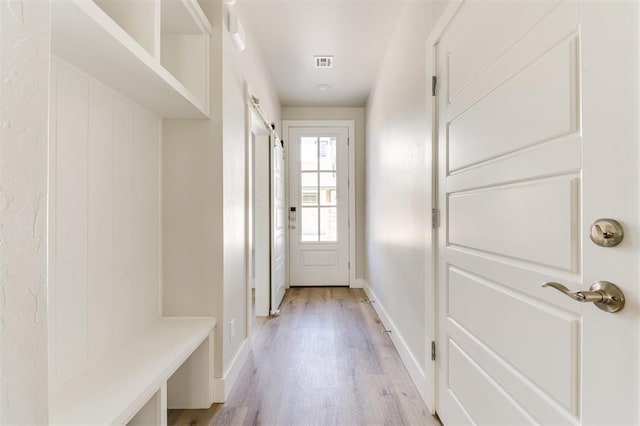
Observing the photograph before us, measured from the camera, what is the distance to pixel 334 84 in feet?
11.9

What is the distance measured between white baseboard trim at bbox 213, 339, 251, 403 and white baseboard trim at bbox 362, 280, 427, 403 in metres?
1.06

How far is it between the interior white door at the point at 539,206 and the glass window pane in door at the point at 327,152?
2.97 meters

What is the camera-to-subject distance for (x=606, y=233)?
1.96 feet

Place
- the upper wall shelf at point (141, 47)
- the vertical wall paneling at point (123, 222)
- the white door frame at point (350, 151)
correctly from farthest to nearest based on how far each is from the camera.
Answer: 1. the white door frame at point (350, 151)
2. the vertical wall paneling at point (123, 222)
3. the upper wall shelf at point (141, 47)

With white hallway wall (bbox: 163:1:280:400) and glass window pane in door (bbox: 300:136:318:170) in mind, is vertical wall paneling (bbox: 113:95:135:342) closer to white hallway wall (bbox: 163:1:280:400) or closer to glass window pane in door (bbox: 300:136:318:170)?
white hallway wall (bbox: 163:1:280:400)

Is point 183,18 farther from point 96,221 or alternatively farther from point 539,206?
point 539,206

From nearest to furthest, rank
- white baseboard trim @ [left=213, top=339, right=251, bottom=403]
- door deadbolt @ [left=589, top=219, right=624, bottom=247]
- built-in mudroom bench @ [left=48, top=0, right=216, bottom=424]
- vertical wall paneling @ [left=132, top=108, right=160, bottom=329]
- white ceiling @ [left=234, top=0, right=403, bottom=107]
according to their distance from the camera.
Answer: door deadbolt @ [left=589, top=219, right=624, bottom=247], built-in mudroom bench @ [left=48, top=0, right=216, bottom=424], vertical wall paneling @ [left=132, top=108, right=160, bottom=329], white baseboard trim @ [left=213, top=339, right=251, bottom=403], white ceiling @ [left=234, top=0, right=403, bottom=107]

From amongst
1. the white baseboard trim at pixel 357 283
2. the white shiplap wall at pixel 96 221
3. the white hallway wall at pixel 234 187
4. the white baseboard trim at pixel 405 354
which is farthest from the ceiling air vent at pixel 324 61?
the white baseboard trim at pixel 357 283

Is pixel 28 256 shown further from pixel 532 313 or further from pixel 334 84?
pixel 334 84

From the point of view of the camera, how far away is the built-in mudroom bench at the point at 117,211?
102 cm

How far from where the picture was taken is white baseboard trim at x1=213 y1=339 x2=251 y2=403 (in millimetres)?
1707

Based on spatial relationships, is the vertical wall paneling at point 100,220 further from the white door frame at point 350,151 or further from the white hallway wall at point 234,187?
the white door frame at point 350,151

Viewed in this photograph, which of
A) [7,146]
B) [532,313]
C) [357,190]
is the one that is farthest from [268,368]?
[357,190]

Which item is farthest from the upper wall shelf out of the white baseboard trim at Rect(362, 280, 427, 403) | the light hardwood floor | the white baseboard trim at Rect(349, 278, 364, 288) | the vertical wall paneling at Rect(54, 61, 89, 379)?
the white baseboard trim at Rect(349, 278, 364, 288)
